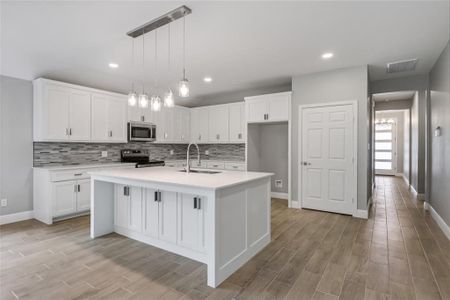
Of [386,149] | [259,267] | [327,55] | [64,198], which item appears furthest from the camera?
[386,149]

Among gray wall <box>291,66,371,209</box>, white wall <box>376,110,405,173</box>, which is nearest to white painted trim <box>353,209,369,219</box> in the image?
gray wall <box>291,66,371,209</box>

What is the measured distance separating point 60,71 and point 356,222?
216 inches

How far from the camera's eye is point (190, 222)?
2.47 meters

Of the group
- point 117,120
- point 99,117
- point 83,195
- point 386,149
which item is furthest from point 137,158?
point 386,149

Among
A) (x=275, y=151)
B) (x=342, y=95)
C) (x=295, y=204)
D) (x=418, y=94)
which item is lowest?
(x=295, y=204)

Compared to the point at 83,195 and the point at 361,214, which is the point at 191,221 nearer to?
the point at 83,195

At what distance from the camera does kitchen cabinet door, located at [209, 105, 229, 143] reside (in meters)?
5.75

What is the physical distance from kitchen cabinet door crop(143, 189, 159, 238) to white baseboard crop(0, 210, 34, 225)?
260 centimetres

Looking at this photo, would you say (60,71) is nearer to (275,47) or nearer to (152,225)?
(152,225)

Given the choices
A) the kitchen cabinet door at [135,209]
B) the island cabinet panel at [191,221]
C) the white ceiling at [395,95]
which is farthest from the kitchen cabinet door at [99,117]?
the white ceiling at [395,95]

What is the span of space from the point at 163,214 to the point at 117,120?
297 centimetres

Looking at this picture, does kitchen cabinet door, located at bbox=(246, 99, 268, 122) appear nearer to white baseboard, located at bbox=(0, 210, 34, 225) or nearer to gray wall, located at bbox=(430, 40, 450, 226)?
gray wall, located at bbox=(430, 40, 450, 226)

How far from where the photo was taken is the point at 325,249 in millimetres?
2746

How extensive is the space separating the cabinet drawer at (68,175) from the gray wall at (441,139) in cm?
562
